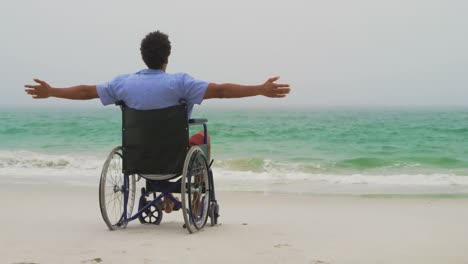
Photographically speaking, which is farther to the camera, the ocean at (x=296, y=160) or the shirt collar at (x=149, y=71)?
the ocean at (x=296, y=160)

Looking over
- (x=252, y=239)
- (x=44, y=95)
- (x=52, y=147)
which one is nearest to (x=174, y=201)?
(x=252, y=239)

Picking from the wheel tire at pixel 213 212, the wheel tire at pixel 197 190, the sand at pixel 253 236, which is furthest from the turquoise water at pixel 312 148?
the wheel tire at pixel 197 190

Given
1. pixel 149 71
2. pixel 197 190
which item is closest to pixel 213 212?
pixel 197 190

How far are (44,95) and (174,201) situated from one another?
3.34 feet

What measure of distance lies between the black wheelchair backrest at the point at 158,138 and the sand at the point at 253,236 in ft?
1.39

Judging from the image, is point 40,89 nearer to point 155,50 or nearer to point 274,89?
point 155,50

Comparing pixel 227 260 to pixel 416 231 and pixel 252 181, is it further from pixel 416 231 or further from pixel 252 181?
pixel 252 181

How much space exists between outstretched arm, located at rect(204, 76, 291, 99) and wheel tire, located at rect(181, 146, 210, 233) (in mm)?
369

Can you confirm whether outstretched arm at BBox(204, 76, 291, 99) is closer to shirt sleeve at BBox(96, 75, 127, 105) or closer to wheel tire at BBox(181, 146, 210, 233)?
wheel tire at BBox(181, 146, 210, 233)

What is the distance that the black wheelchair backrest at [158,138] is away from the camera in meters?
3.56

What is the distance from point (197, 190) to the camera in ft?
12.1

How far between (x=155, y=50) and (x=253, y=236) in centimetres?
128

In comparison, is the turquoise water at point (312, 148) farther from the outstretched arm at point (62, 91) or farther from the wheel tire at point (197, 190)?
the outstretched arm at point (62, 91)

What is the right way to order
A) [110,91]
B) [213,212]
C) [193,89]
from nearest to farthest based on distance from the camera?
[193,89] < [110,91] < [213,212]
